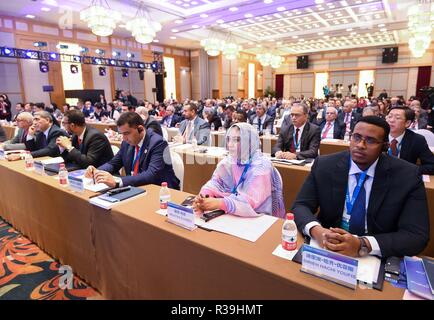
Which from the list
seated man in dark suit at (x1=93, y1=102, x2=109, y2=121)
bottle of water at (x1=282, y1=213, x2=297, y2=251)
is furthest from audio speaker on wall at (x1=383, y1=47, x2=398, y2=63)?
bottle of water at (x1=282, y1=213, x2=297, y2=251)

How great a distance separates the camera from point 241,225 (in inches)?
59.1

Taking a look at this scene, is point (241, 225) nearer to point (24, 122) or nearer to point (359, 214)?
point (359, 214)

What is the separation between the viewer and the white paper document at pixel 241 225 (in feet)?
4.56

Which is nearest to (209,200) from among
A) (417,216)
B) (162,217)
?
(162,217)

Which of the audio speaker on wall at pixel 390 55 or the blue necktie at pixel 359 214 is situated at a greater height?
the audio speaker on wall at pixel 390 55

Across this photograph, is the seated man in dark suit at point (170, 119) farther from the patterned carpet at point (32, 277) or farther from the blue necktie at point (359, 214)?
the blue necktie at point (359, 214)

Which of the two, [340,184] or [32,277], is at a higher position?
[340,184]

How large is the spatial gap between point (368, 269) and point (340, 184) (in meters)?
0.49

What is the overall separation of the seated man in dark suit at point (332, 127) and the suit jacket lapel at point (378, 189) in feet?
12.7

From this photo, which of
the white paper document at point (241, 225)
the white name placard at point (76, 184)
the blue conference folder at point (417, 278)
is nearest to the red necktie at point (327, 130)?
the white paper document at point (241, 225)

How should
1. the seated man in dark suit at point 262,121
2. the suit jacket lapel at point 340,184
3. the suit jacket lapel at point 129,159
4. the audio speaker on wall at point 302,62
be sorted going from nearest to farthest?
the suit jacket lapel at point 340,184 < the suit jacket lapel at point 129,159 < the seated man in dark suit at point 262,121 < the audio speaker on wall at point 302,62

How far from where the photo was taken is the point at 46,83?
1093 centimetres

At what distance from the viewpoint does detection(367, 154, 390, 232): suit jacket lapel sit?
52.8 inches

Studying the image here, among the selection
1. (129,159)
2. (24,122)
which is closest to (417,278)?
(129,159)
